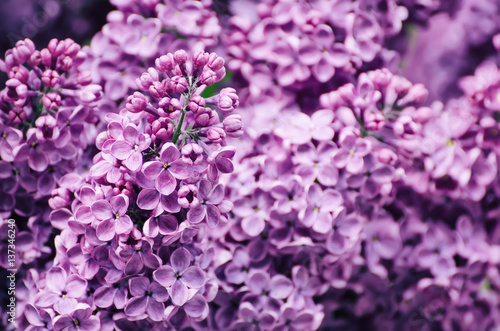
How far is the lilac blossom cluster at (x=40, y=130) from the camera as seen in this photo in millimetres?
696

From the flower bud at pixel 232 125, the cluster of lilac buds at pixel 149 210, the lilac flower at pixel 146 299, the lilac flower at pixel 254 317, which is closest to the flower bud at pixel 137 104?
the cluster of lilac buds at pixel 149 210

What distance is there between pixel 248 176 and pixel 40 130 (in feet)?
1.01

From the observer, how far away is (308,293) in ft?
2.52

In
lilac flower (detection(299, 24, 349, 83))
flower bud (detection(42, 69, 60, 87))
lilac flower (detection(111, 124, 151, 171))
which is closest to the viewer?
lilac flower (detection(111, 124, 151, 171))

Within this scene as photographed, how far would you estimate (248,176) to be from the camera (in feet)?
2.53

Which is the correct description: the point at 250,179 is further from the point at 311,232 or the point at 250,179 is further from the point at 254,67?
the point at 254,67

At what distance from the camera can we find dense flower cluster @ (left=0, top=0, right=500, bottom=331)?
24.8 inches

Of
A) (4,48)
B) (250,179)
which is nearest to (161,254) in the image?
(250,179)

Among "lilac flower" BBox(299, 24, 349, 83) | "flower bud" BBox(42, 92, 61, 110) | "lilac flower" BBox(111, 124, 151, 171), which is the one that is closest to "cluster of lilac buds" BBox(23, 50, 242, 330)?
"lilac flower" BBox(111, 124, 151, 171)

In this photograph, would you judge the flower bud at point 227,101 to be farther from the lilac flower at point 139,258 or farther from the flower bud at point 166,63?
the lilac flower at point 139,258

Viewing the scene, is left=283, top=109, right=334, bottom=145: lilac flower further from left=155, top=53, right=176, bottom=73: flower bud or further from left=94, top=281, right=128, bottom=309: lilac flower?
left=94, top=281, right=128, bottom=309: lilac flower

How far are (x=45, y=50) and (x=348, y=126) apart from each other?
465 mm

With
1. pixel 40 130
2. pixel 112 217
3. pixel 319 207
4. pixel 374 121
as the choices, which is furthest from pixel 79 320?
pixel 374 121

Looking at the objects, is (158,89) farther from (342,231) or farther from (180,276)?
(342,231)
